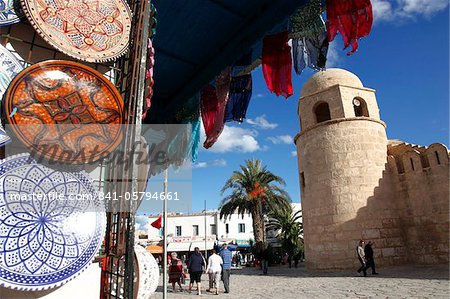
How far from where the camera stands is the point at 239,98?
5.39 metres

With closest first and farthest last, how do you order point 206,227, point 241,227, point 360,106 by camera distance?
point 360,106 < point 206,227 < point 241,227

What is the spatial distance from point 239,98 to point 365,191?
10.2 metres

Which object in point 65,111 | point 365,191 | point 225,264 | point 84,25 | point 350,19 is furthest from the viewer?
point 365,191

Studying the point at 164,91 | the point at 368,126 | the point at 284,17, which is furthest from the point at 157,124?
the point at 368,126

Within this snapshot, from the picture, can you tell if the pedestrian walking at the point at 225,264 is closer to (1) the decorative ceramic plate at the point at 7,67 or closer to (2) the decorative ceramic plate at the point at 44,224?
(2) the decorative ceramic plate at the point at 44,224

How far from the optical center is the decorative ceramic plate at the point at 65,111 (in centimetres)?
229

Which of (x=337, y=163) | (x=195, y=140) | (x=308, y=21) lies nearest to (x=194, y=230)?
(x=337, y=163)

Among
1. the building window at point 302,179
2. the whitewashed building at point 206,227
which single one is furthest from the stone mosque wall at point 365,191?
the whitewashed building at point 206,227

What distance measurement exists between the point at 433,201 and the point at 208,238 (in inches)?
1024

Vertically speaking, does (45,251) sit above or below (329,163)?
below

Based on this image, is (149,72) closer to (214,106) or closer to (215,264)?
(214,106)

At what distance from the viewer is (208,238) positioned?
116 ft

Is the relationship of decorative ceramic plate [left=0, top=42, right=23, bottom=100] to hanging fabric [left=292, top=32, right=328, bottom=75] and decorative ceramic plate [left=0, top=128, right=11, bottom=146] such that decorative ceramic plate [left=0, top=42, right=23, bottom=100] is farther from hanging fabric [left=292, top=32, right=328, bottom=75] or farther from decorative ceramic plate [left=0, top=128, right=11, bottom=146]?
hanging fabric [left=292, top=32, right=328, bottom=75]

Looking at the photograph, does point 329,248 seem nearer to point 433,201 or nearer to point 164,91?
Answer: point 433,201
